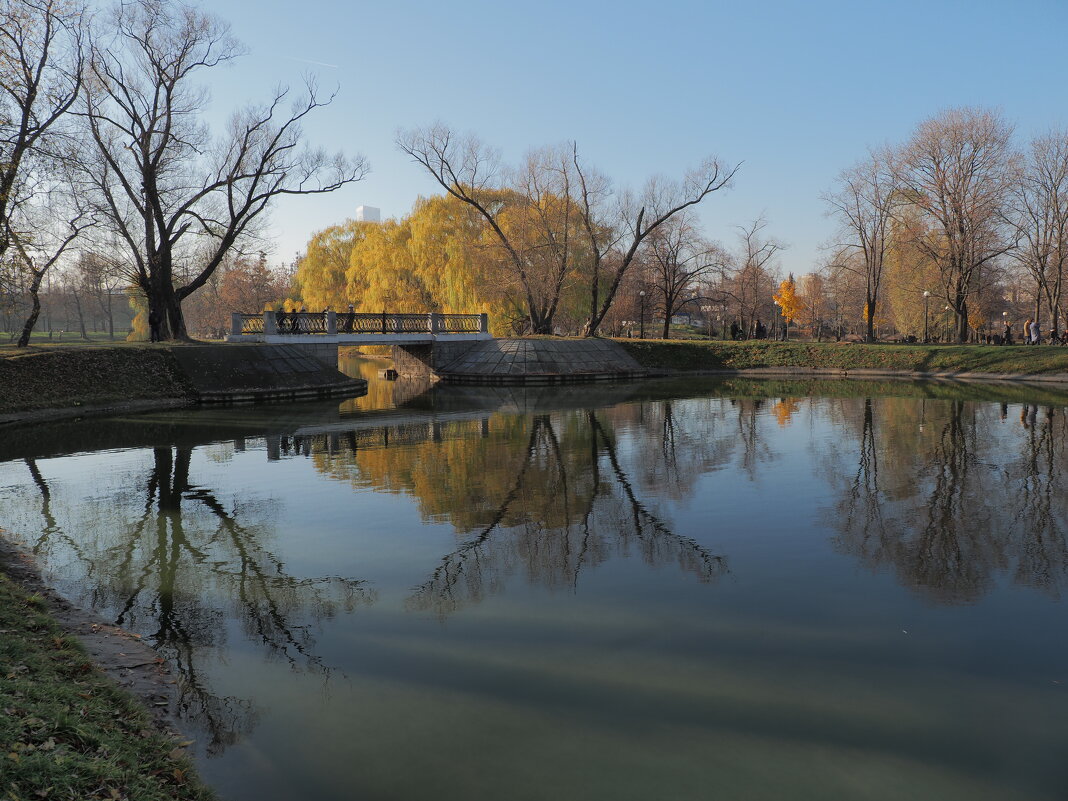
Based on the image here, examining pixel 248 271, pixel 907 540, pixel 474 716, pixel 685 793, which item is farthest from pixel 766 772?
pixel 248 271

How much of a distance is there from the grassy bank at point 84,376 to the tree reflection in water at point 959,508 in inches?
890

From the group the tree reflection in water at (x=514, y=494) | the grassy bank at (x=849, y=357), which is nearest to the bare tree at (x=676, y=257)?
the grassy bank at (x=849, y=357)

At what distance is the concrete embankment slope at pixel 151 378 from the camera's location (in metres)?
22.7

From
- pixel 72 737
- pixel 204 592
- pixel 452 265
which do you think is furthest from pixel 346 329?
pixel 72 737

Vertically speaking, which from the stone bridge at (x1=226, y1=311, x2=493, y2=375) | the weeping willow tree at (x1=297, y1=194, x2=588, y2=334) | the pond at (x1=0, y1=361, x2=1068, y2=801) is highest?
the weeping willow tree at (x1=297, y1=194, x2=588, y2=334)

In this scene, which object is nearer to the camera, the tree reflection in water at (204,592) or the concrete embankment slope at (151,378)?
the tree reflection in water at (204,592)

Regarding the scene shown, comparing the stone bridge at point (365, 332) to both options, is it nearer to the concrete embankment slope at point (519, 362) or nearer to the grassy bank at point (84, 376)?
the concrete embankment slope at point (519, 362)

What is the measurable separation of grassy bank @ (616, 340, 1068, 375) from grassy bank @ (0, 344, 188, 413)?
2816 centimetres

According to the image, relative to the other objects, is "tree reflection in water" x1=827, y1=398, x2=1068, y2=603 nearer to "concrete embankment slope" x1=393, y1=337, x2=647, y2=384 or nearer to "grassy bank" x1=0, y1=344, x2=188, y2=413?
"concrete embankment slope" x1=393, y1=337, x2=647, y2=384

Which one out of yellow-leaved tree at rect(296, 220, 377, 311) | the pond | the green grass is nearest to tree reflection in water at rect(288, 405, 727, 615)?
the pond

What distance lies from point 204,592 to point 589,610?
433cm

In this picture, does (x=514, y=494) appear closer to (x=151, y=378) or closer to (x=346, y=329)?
(x=151, y=378)

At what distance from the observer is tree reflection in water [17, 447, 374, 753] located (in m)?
6.07

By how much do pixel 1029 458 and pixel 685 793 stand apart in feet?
46.3
